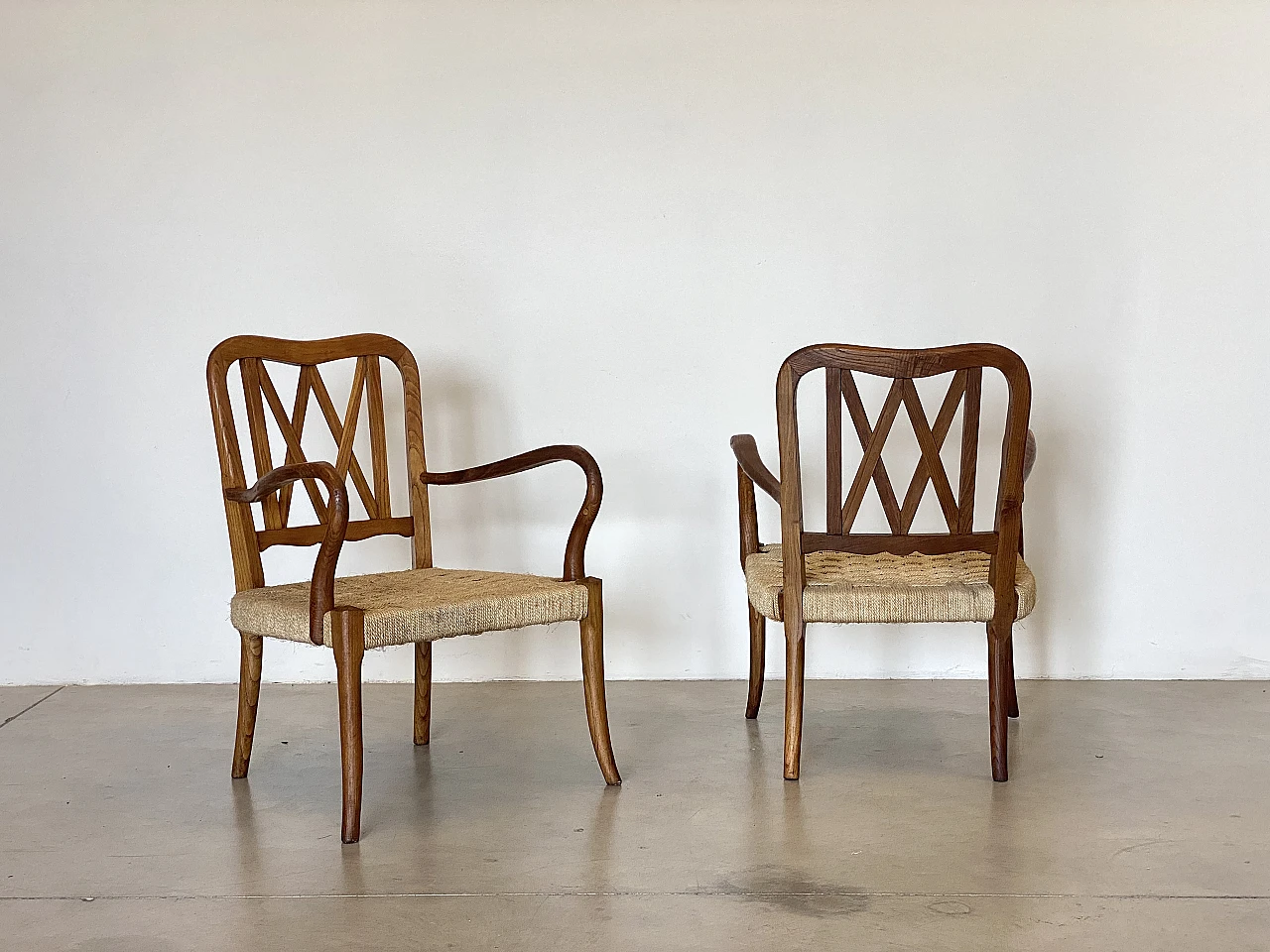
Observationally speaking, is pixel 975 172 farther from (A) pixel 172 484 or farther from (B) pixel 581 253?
(A) pixel 172 484

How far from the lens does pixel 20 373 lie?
3.58 m

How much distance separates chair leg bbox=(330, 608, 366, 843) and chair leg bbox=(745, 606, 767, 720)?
114 cm

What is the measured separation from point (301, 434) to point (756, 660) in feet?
4.07

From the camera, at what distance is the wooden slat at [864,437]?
2449 mm

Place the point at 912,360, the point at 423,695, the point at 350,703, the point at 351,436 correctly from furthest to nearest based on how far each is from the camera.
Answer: the point at 423,695 → the point at 351,436 → the point at 912,360 → the point at 350,703

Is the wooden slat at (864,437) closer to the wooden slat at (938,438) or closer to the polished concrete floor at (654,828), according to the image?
the wooden slat at (938,438)

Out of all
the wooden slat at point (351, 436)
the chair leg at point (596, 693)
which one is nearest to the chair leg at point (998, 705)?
the chair leg at point (596, 693)

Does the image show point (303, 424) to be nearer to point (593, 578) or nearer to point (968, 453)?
point (593, 578)

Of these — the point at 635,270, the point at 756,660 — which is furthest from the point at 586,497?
the point at 635,270

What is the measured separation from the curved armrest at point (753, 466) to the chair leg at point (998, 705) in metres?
0.54

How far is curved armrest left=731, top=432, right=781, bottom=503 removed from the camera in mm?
2658

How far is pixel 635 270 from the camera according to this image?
11.5 feet

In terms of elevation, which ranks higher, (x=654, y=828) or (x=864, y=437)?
(x=864, y=437)

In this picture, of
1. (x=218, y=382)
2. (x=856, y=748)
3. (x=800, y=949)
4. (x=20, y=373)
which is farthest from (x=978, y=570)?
(x=20, y=373)
